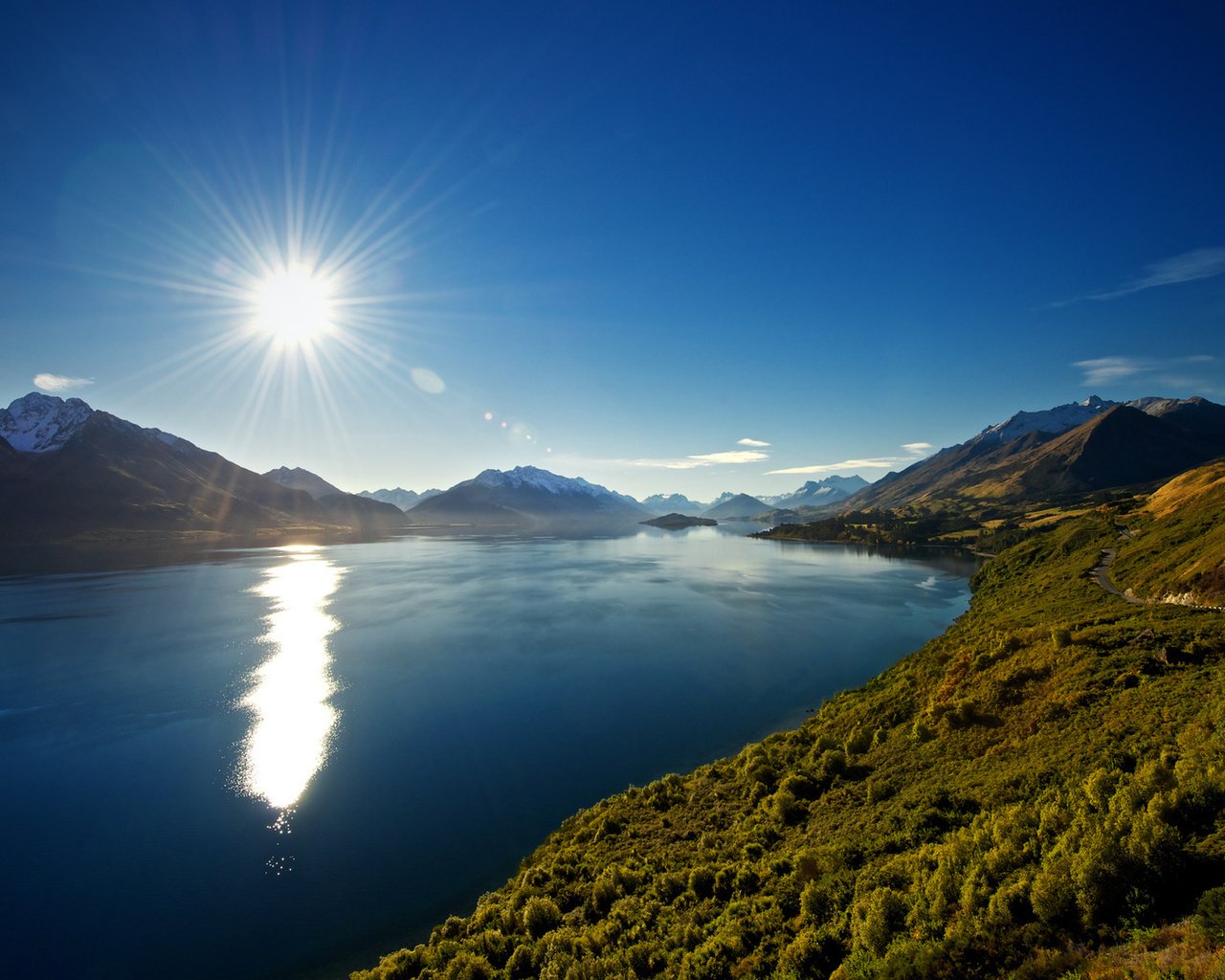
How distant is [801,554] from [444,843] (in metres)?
174

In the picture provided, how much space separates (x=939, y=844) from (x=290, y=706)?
5088cm

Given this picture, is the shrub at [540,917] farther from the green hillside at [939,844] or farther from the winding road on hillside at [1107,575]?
the winding road on hillside at [1107,575]

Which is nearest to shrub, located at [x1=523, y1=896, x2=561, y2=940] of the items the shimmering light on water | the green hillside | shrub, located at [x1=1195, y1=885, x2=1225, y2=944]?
the green hillside

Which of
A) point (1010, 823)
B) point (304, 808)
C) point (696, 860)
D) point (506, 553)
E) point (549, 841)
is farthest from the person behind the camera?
point (506, 553)

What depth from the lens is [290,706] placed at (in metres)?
45.7

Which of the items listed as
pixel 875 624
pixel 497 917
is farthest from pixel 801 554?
pixel 497 917

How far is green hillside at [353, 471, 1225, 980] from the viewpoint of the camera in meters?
10.9

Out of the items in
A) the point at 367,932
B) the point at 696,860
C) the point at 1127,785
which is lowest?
the point at 367,932

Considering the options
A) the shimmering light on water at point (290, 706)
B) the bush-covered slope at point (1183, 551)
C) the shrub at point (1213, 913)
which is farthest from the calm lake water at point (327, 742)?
the shrub at point (1213, 913)

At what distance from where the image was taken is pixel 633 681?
5122 centimetres

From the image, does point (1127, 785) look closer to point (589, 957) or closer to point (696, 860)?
point (696, 860)

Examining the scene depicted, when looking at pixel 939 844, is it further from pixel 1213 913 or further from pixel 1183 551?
pixel 1183 551

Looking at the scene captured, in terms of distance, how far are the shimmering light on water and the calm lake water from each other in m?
0.30

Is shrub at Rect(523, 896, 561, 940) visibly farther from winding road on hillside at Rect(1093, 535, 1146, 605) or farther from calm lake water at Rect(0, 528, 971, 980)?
winding road on hillside at Rect(1093, 535, 1146, 605)
